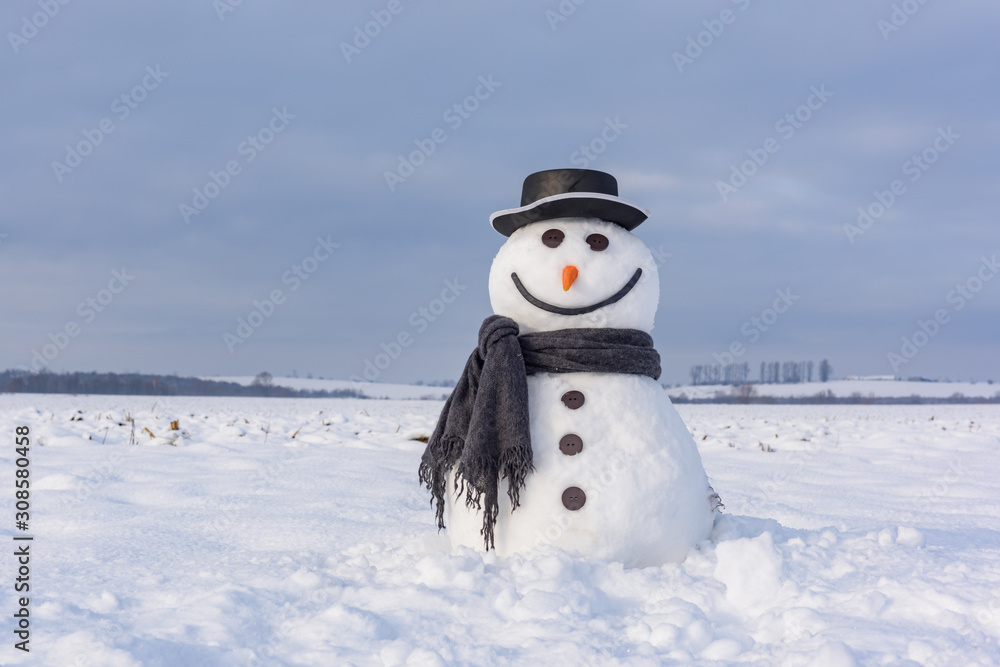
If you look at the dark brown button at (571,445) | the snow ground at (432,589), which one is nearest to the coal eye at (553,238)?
the dark brown button at (571,445)

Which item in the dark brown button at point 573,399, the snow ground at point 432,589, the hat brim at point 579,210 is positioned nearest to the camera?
the snow ground at point 432,589

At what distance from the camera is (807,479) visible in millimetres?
7266

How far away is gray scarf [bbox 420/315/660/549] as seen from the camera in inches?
133

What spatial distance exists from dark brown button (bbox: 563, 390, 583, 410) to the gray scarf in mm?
122

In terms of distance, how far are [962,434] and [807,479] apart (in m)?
5.71

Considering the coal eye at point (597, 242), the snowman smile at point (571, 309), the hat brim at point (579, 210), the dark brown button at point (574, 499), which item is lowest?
the dark brown button at point (574, 499)

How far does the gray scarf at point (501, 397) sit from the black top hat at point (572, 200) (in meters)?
0.57

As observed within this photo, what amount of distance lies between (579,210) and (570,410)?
103cm

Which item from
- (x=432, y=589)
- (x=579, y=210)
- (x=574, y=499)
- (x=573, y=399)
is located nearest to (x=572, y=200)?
(x=579, y=210)

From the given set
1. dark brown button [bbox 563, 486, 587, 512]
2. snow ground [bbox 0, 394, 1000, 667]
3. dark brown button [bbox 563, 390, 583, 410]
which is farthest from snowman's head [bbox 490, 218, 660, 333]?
snow ground [bbox 0, 394, 1000, 667]

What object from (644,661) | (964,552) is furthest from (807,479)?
(644,661)

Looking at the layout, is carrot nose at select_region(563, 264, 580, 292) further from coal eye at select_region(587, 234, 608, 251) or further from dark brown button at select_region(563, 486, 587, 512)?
dark brown button at select_region(563, 486, 587, 512)

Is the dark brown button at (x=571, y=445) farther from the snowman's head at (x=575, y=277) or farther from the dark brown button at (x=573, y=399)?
the snowman's head at (x=575, y=277)

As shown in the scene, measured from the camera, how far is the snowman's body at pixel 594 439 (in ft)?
11.1
